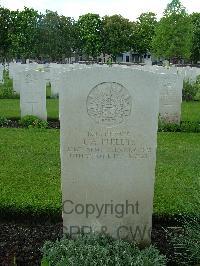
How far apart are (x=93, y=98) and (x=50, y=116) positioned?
7.16m

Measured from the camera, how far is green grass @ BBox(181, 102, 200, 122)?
1067cm

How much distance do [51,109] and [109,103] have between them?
8269 millimetres

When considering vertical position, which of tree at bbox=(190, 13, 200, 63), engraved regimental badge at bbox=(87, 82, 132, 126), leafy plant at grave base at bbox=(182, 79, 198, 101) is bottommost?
leafy plant at grave base at bbox=(182, 79, 198, 101)

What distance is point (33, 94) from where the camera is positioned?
9.95 m

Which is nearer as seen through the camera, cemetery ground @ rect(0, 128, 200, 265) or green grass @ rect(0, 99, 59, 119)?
cemetery ground @ rect(0, 128, 200, 265)

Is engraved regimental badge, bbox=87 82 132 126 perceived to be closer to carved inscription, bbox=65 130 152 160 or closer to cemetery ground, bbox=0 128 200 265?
carved inscription, bbox=65 130 152 160

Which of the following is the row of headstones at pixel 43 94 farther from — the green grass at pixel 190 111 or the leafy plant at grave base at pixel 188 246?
the leafy plant at grave base at pixel 188 246

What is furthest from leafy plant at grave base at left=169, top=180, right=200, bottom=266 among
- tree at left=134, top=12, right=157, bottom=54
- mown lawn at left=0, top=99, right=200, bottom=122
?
tree at left=134, top=12, right=157, bottom=54

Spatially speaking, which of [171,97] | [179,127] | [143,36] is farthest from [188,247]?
[143,36]

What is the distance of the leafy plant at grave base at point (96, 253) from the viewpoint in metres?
3.35

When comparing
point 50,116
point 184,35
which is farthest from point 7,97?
point 184,35

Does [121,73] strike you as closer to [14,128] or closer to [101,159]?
[101,159]

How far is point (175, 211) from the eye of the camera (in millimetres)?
4715

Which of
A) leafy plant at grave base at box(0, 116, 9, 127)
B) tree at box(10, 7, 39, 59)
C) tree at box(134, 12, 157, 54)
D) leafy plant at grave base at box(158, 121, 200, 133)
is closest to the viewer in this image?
leafy plant at grave base at box(158, 121, 200, 133)
